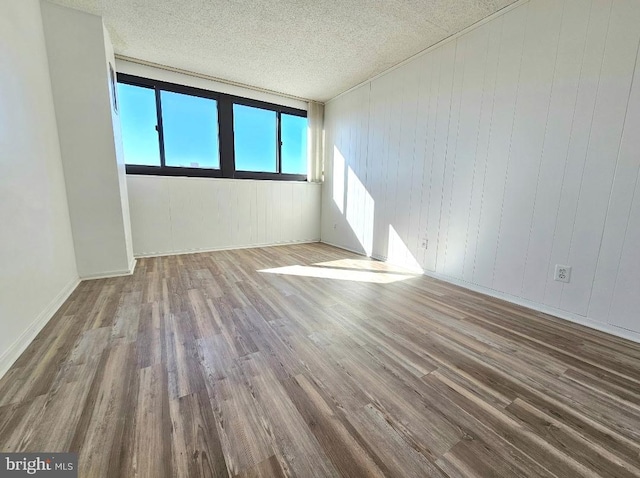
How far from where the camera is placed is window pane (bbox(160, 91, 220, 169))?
3684 millimetres

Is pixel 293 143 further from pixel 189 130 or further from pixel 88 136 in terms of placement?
pixel 88 136

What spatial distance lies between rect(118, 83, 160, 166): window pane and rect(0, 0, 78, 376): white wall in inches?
44.8

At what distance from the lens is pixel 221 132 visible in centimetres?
404

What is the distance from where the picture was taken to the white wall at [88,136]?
2.38 meters

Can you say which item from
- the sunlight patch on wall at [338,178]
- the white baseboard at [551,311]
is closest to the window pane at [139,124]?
the sunlight patch on wall at [338,178]

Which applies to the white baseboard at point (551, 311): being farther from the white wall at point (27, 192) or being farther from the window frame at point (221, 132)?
the white wall at point (27, 192)

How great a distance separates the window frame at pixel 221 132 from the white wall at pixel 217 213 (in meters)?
0.17

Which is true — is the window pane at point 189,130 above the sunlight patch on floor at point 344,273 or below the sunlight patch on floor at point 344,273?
above

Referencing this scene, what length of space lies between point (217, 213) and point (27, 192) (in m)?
2.39

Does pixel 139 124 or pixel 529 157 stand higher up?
pixel 139 124

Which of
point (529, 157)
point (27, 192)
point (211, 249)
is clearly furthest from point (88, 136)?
point (529, 157)

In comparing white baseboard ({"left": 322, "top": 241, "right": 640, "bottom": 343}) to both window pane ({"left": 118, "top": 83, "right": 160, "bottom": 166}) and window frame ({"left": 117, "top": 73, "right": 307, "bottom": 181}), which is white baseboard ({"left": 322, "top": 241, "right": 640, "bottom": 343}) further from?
window pane ({"left": 118, "top": 83, "right": 160, "bottom": 166})

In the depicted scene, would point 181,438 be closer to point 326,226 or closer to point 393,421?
point 393,421

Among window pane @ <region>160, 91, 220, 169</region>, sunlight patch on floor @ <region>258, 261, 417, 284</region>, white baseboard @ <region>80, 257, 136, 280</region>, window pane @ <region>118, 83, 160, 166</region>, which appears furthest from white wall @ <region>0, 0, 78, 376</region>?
sunlight patch on floor @ <region>258, 261, 417, 284</region>
